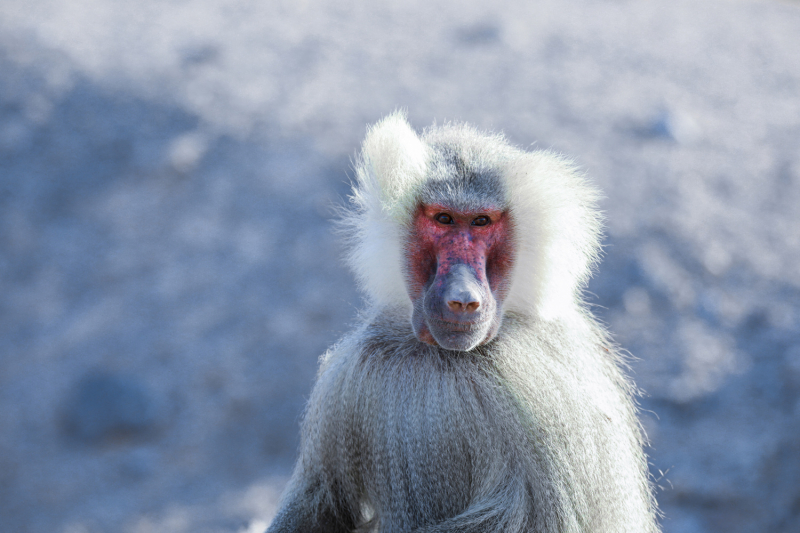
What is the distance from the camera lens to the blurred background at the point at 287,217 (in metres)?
5.43

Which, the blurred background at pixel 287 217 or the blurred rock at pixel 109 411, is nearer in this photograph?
the blurred background at pixel 287 217

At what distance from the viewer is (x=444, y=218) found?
2.26m

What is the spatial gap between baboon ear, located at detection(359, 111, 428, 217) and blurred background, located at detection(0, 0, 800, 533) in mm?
3523

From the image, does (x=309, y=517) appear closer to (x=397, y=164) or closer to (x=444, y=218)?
(x=444, y=218)

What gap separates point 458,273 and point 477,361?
0.32m

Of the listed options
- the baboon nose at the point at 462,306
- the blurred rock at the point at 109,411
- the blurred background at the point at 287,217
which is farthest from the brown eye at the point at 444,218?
the blurred rock at the point at 109,411

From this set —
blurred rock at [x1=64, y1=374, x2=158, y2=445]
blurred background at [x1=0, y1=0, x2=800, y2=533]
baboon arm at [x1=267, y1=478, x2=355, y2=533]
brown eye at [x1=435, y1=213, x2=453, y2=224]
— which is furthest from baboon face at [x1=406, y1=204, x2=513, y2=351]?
blurred rock at [x1=64, y1=374, x2=158, y2=445]

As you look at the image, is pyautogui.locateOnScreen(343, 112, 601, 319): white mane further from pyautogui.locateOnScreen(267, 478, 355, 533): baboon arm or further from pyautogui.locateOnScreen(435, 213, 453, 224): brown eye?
pyautogui.locateOnScreen(267, 478, 355, 533): baboon arm

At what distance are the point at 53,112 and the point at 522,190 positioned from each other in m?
6.26

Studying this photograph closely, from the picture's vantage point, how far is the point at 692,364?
18.8 ft

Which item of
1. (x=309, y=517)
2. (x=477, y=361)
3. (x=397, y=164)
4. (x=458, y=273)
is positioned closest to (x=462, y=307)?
(x=458, y=273)

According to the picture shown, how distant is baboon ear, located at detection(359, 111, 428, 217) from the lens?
226 centimetres

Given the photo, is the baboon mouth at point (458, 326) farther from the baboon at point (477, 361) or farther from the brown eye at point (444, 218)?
the brown eye at point (444, 218)

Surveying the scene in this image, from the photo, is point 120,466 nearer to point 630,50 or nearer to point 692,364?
point 692,364
